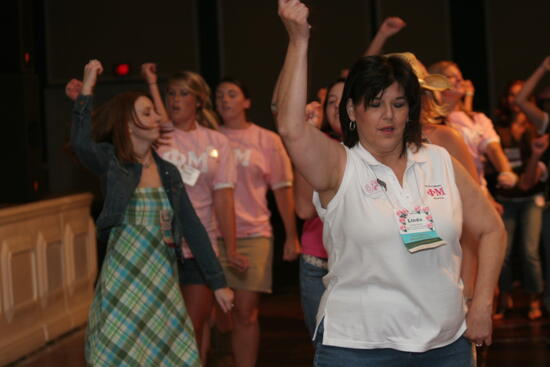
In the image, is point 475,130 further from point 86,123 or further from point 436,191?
point 436,191

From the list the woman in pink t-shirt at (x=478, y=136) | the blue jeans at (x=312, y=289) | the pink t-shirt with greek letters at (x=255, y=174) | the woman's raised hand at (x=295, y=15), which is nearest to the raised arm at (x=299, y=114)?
the woman's raised hand at (x=295, y=15)

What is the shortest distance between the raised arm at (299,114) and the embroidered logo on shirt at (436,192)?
0.29 metres

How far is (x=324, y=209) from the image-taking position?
286 centimetres

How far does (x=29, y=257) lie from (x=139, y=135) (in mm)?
2576

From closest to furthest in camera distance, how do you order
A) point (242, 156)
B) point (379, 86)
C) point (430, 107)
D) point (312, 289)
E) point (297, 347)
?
point (379, 86)
point (430, 107)
point (312, 289)
point (242, 156)
point (297, 347)

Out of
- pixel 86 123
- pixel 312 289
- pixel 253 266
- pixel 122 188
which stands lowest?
pixel 253 266

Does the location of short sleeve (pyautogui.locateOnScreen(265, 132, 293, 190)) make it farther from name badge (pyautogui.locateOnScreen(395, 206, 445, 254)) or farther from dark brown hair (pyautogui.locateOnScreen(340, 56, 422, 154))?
name badge (pyautogui.locateOnScreen(395, 206, 445, 254))

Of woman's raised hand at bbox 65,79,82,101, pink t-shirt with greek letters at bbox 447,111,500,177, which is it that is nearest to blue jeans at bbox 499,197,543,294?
pink t-shirt with greek letters at bbox 447,111,500,177

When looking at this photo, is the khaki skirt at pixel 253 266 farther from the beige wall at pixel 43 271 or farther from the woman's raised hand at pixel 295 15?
the woman's raised hand at pixel 295 15

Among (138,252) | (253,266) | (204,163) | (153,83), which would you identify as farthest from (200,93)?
(138,252)

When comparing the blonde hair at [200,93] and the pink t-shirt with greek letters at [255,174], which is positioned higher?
the blonde hair at [200,93]

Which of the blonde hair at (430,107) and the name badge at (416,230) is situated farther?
the blonde hair at (430,107)

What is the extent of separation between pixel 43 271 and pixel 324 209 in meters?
4.77

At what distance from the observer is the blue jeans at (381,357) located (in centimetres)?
282
